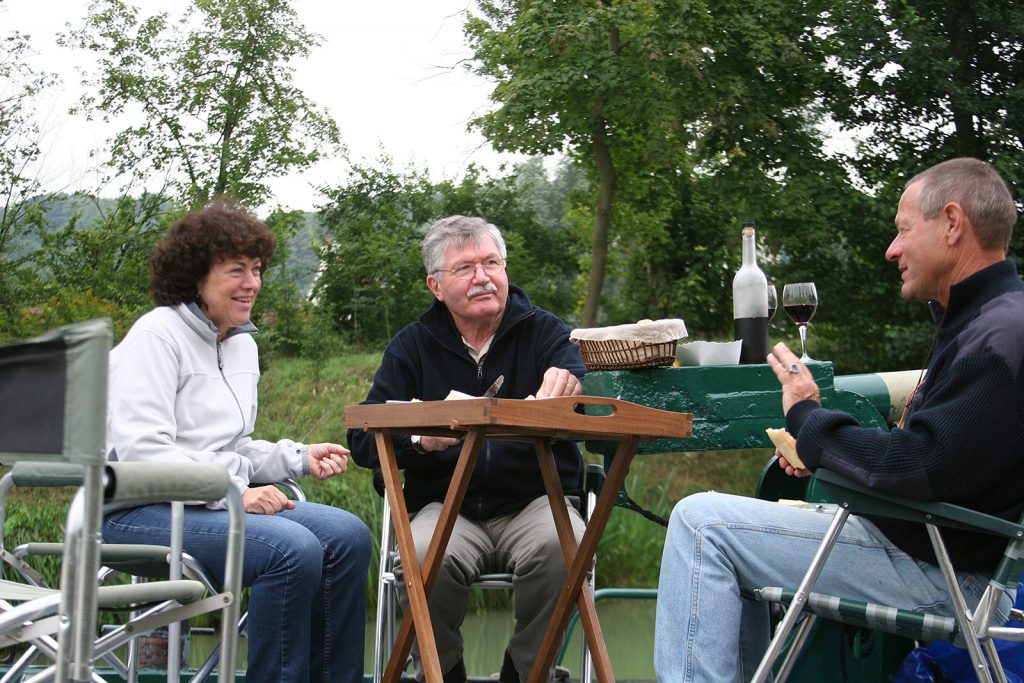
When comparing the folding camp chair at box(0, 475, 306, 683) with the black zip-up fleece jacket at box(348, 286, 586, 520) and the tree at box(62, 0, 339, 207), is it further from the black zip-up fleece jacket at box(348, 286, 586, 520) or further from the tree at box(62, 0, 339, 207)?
the tree at box(62, 0, 339, 207)

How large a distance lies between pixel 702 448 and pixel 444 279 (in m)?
0.82

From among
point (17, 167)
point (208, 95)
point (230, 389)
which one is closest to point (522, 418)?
point (230, 389)

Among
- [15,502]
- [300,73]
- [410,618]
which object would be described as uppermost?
[300,73]

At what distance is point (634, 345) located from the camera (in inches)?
113

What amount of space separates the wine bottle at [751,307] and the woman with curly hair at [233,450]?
1127 mm

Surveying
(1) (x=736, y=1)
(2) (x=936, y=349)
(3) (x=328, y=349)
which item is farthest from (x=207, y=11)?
(2) (x=936, y=349)

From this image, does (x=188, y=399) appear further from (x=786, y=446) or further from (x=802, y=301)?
(x=802, y=301)

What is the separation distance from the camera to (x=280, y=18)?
833cm

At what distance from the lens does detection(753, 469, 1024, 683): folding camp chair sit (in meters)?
1.96

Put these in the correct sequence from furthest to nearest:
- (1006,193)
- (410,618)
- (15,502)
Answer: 1. (15,502)
2. (410,618)
3. (1006,193)

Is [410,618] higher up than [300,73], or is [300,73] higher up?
[300,73]

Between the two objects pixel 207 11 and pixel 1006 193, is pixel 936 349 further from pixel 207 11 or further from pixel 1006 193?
pixel 207 11

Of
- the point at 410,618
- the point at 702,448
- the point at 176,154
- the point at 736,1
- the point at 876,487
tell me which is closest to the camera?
the point at 876,487

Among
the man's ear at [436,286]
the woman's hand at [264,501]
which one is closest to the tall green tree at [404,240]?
the man's ear at [436,286]
